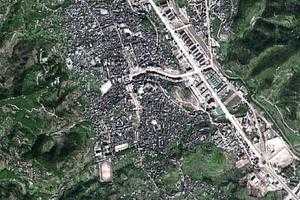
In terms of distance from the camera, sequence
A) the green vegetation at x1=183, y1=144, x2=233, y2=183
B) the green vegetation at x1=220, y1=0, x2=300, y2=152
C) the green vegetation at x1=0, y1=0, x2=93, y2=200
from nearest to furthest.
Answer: the green vegetation at x1=0, y1=0, x2=93, y2=200, the green vegetation at x1=220, y1=0, x2=300, y2=152, the green vegetation at x1=183, y1=144, x2=233, y2=183

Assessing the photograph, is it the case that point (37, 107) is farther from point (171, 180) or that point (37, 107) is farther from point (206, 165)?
point (206, 165)

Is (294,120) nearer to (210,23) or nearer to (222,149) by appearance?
(222,149)

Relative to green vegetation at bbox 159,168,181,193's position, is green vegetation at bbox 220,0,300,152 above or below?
above

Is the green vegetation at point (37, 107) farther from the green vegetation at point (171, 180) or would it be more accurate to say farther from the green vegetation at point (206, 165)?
the green vegetation at point (206, 165)

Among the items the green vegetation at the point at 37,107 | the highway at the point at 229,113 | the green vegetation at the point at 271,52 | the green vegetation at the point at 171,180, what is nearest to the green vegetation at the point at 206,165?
the green vegetation at the point at 171,180

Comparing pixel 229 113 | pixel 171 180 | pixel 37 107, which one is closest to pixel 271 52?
pixel 229 113

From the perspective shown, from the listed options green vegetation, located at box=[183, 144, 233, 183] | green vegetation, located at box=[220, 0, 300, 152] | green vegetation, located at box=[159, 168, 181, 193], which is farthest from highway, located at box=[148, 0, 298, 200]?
green vegetation, located at box=[159, 168, 181, 193]

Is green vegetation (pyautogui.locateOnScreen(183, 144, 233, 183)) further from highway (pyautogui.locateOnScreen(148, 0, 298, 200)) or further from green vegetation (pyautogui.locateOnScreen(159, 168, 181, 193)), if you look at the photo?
highway (pyautogui.locateOnScreen(148, 0, 298, 200))

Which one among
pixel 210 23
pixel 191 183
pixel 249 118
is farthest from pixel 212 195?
pixel 210 23
